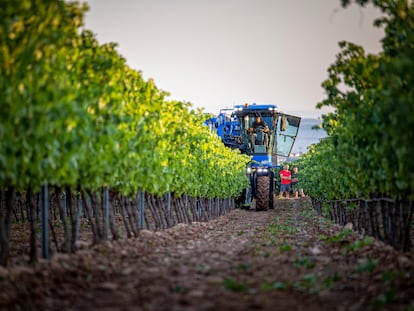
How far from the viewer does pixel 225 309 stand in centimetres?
601

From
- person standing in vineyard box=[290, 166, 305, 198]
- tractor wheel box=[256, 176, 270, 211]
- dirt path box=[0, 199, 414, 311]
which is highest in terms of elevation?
person standing in vineyard box=[290, 166, 305, 198]

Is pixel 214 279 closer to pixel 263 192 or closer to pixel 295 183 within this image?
pixel 263 192

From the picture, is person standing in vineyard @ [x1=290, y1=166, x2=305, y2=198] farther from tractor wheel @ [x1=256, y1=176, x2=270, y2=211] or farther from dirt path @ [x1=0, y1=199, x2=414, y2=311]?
dirt path @ [x1=0, y1=199, x2=414, y2=311]

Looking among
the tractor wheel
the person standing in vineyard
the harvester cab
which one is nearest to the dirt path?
the tractor wheel

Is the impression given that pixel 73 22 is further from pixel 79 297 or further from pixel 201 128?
pixel 201 128

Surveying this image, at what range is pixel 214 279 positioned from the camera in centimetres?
766

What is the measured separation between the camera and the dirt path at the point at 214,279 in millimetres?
6418

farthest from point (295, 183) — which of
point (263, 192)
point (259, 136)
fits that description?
point (263, 192)

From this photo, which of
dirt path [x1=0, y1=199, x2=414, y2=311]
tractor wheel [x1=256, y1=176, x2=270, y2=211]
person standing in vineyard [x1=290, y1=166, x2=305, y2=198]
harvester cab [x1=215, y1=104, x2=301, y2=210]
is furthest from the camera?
person standing in vineyard [x1=290, y1=166, x2=305, y2=198]

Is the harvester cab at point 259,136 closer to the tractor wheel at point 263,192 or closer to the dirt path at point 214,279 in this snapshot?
the tractor wheel at point 263,192

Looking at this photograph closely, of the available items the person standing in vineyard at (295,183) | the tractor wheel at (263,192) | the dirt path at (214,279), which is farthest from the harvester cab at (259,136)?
the dirt path at (214,279)

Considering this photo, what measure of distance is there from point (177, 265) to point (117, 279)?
1.38 meters

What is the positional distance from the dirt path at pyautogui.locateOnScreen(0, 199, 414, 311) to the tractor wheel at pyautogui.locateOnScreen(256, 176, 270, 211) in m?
16.9

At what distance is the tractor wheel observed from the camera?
2870cm
